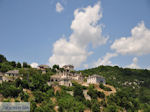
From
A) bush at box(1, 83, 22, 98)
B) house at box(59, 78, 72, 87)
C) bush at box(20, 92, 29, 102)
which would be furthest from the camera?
house at box(59, 78, 72, 87)

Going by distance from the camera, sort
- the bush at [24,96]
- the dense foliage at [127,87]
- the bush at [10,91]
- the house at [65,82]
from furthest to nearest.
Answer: the house at [65,82] → the dense foliage at [127,87] → the bush at [10,91] → the bush at [24,96]

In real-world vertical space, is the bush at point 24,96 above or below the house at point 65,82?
below

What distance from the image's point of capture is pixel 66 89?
76312 mm

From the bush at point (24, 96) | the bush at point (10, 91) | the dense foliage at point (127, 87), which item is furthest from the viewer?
the dense foliage at point (127, 87)

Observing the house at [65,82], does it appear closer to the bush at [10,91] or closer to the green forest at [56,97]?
the green forest at [56,97]

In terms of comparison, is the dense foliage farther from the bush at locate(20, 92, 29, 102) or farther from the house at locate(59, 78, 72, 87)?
the bush at locate(20, 92, 29, 102)

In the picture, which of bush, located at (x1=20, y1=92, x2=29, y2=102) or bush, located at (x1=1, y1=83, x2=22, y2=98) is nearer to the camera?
bush, located at (x1=20, y1=92, x2=29, y2=102)

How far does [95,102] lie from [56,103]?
1554cm

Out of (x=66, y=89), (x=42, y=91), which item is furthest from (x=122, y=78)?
(x=42, y=91)

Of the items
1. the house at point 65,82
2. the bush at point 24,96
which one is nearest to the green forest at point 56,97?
the bush at point 24,96

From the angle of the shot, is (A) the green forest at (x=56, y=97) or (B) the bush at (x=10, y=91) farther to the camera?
(B) the bush at (x=10, y=91)

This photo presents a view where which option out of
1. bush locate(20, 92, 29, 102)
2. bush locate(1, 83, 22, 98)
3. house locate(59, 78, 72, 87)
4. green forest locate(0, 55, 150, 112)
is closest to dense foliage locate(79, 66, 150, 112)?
green forest locate(0, 55, 150, 112)

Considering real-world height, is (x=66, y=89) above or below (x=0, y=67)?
below

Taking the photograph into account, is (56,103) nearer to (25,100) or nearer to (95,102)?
(25,100)
